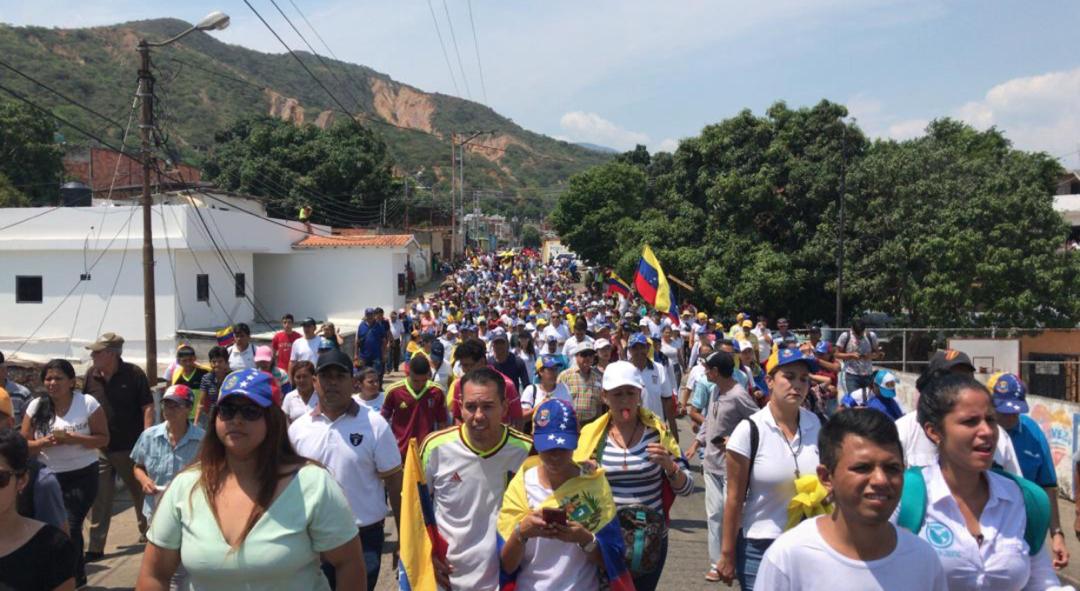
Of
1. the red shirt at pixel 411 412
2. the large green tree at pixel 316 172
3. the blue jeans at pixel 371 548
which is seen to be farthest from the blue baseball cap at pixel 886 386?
the large green tree at pixel 316 172

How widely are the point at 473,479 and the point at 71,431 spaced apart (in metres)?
3.38

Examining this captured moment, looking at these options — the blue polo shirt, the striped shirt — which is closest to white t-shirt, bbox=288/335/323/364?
the striped shirt

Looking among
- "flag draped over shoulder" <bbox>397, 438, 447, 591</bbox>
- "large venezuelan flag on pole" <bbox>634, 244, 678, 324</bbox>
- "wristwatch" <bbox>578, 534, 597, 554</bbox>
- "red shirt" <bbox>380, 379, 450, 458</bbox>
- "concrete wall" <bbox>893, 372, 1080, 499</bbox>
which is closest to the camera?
"wristwatch" <bbox>578, 534, 597, 554</bbox>

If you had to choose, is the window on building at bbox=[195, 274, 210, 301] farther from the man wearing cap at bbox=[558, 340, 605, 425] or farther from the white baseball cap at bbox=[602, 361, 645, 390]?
the white baseball cap at bbox=[602, 361, 645, 390]

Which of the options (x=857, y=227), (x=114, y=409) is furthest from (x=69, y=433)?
(x=857, y=227)

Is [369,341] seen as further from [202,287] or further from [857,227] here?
[857,227]

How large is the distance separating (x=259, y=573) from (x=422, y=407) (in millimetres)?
3553

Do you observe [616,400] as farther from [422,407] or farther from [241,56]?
[241,56]

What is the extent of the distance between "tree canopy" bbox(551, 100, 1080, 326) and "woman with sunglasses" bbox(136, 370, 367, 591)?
74.1 feet

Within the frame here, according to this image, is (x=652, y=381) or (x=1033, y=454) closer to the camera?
(x=1033, y=454)

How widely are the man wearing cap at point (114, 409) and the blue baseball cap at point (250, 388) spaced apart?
430cm

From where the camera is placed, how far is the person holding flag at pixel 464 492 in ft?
12.7

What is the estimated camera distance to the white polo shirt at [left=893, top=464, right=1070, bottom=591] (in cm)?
287

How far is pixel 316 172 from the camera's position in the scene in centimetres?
4700
